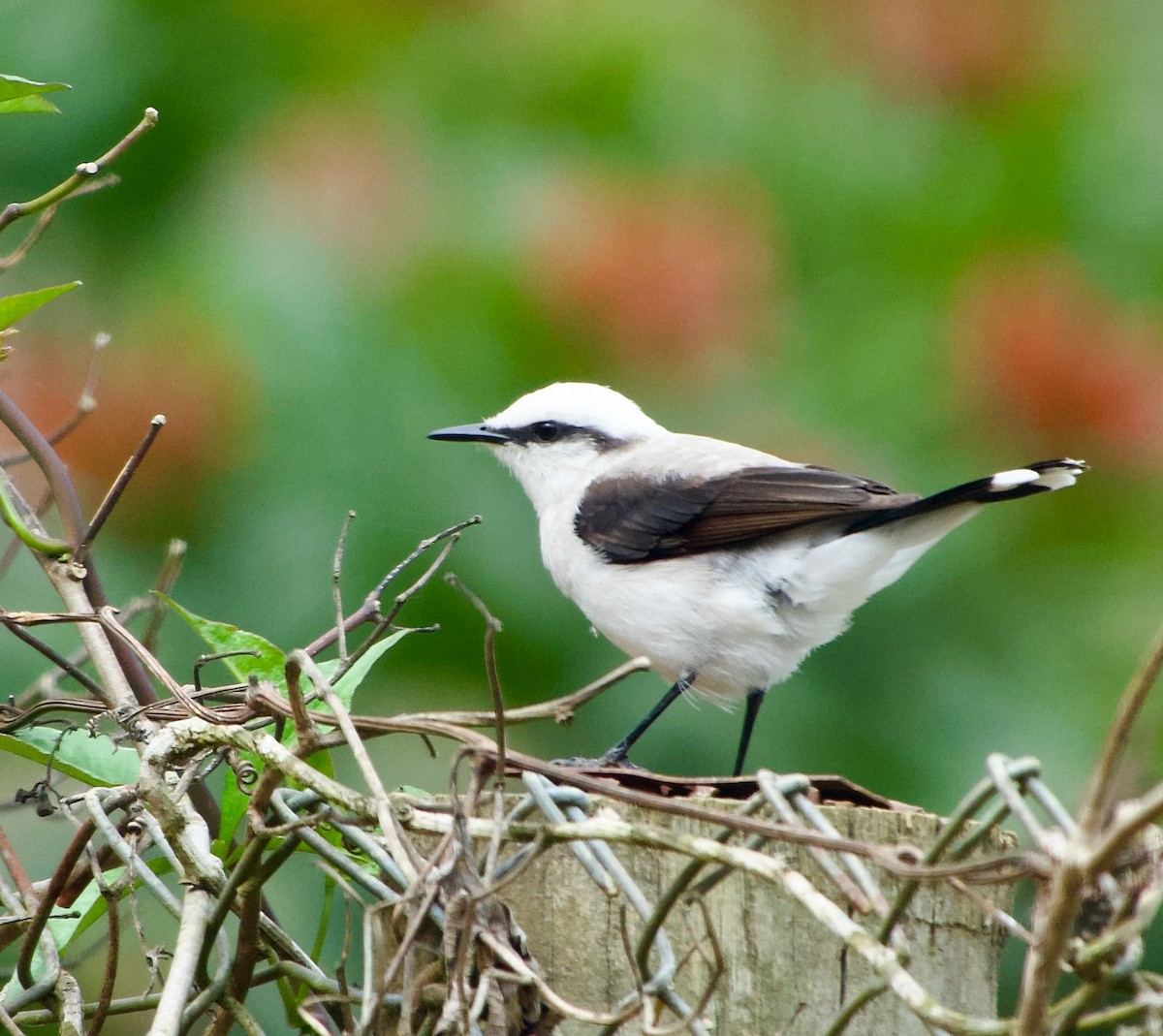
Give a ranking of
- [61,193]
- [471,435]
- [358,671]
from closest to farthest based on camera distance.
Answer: [358,671], [61,193], [471,435]

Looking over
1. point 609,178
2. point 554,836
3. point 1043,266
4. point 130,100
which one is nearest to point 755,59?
point 609,178

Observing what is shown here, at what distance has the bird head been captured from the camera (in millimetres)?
3865

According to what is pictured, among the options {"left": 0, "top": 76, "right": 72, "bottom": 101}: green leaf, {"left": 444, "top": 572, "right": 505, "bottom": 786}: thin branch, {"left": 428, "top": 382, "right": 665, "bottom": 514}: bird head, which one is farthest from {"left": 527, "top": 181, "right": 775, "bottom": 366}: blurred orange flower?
{"left": 444, "top": 572, "right": 505, "bottom": 786}: thin branch

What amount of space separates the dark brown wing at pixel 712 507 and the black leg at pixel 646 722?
12.7 inches

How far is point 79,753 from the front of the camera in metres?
1.98

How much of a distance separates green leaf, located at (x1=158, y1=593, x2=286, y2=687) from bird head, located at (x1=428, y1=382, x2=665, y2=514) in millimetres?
1864

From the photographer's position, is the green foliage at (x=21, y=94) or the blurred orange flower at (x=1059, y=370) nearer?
the green foliage at (x=21, y=94)

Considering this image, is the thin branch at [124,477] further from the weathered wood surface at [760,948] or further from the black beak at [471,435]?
the black beak at [471,435]

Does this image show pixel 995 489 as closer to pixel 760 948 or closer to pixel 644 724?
pixel 644 724

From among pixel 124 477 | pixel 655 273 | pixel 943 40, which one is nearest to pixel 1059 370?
pixel 655 273

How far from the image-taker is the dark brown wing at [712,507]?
11.0ft

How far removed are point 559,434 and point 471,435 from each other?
1.02 ft

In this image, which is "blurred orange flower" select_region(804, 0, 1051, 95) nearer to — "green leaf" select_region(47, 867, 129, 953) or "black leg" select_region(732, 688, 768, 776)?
"black leg" select_region(732, 688, 768, 776)

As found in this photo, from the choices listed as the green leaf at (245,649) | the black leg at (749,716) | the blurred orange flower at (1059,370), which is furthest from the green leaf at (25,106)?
the blurred orange flower at (1059,370)
